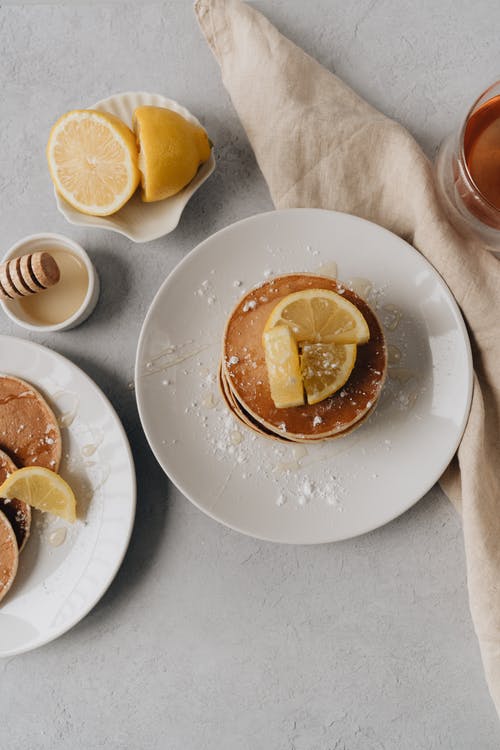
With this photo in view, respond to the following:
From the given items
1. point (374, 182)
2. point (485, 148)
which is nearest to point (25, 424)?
point (374, 182)

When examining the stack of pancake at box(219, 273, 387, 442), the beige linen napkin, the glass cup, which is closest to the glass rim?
the glass cup

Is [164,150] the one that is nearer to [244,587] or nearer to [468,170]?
[468,170]

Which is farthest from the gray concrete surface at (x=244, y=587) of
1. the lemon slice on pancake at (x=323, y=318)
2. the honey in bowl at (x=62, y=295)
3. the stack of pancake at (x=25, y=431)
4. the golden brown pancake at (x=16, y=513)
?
the lemon slice on pancake at (x=323, y=318)

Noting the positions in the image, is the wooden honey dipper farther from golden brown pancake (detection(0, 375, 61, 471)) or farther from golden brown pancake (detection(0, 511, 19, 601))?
golden brown pancake (detection(0, 511, 19, 601))

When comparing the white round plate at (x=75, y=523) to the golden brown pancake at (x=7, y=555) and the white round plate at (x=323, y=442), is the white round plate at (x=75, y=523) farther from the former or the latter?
the white round plate at (x=323, y=442)

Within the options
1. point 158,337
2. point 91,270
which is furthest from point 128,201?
point 158,337

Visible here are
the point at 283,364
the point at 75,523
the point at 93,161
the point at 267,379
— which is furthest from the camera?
the point at 75,523

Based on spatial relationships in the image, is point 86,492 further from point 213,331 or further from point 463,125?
point 463,125
